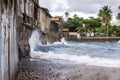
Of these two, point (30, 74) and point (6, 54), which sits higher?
point (6, 54)

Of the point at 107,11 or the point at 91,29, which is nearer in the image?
the point at 107,11

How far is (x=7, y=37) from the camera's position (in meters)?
8.87

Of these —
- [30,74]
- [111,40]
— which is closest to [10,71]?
[30,74]

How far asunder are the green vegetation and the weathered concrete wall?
9787 cm

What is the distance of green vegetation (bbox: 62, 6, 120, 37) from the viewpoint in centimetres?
10906

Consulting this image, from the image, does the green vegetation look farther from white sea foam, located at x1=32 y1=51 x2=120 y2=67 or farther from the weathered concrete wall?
the weathered concrete wall

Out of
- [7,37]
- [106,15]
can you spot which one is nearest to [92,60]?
[7,37]

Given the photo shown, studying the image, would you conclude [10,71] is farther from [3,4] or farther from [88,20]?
[88,20]

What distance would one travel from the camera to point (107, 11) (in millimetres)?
109625

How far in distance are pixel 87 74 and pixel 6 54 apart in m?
5.06

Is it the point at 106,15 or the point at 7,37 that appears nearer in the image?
the point at 7,37

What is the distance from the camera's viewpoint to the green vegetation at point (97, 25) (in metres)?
109

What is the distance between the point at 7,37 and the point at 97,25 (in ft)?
372

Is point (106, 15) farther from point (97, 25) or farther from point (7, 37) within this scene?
point (7, 37)
